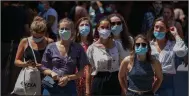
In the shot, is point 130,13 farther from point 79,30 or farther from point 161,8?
point 79,30

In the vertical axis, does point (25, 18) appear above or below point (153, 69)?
above

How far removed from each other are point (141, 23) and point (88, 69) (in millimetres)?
5071

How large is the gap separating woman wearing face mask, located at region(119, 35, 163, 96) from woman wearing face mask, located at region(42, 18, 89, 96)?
0.58m

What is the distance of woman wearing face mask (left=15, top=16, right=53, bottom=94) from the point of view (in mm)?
7594

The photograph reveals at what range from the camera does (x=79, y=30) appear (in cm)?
843

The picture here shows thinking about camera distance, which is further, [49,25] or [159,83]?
[49,25]

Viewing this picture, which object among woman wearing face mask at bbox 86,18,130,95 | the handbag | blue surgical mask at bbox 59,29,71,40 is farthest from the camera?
woman wearing face mask at bbox 86,18,130,95

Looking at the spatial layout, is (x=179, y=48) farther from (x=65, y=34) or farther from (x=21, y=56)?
(x=21, y=56)

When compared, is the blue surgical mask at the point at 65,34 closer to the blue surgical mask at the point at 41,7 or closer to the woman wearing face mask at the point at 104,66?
the woman wearing face mask at the point at 104,66

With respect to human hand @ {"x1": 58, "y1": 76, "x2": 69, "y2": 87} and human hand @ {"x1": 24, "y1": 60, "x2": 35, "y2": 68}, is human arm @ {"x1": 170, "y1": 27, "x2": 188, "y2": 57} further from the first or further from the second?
human hand @ {"x1": 24, "y1": 60, "x2": 35, "y2": 68}

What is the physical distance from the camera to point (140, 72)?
684cm

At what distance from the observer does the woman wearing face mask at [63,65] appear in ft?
23.2

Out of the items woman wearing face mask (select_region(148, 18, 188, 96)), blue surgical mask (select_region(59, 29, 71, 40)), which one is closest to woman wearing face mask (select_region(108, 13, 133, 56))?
woman wearing face mask (select_region(148, 18, 188, 96))

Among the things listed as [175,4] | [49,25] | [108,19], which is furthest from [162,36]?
[175,4]
